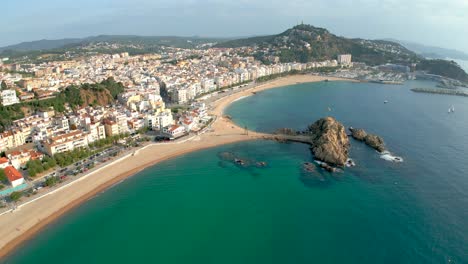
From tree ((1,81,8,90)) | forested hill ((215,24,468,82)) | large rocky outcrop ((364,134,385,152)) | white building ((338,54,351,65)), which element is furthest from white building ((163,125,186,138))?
white building ((338,54,351,65))

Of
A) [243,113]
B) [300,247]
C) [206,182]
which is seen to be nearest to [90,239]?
[206,182]

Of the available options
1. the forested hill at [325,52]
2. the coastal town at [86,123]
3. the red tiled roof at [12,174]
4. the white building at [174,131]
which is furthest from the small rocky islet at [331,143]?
the forested hill at [325,52]

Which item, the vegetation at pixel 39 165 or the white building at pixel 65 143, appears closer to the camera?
the vegetation at pixel 39 165

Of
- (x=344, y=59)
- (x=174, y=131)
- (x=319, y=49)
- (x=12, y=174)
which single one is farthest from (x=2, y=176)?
(x=319, y=49)

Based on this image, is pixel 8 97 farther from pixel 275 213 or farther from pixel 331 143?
pixel 331 143

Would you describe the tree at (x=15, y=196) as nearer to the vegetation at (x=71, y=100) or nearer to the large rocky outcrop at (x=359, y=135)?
the vegetation at (x=71, y=100)

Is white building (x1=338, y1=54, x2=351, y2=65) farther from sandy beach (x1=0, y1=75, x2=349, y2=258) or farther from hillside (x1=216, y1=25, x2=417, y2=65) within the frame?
sandy beach (x1=0, y1=75, x2=349, y2=258)
